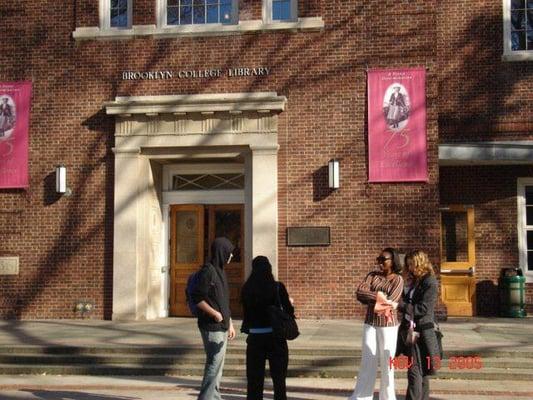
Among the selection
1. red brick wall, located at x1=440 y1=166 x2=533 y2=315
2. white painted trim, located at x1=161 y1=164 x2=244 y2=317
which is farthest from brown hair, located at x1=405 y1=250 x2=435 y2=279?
red brick wall, located at x1=440 y1=166 x2=533 y2=315

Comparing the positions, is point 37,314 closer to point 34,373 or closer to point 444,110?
point 34,373

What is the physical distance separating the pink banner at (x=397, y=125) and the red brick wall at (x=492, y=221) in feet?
7.75

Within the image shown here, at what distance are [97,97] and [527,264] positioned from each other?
984 cm

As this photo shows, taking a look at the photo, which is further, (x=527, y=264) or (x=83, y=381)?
(x=527, y=264)

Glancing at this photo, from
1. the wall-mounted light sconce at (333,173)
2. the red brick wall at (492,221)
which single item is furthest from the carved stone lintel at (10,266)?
the red brick wall at (492,221)

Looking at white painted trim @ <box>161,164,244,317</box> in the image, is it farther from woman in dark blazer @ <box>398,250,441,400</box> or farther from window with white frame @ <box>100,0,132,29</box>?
woman in dark blazer @ <box>398,250,441,400</box>

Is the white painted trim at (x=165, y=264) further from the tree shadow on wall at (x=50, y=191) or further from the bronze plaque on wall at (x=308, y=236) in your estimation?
the bronze plaque on wall at (x=308, y=236)

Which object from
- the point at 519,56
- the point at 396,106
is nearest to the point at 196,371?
the point at 396,106

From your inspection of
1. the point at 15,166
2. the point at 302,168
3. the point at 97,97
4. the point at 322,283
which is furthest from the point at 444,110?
the point at 15,166

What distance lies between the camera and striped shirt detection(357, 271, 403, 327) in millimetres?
7918

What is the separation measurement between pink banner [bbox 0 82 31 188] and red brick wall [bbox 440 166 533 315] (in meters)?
9.29

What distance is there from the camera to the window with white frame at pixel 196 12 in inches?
628

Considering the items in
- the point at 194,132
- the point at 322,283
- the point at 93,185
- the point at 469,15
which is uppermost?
the point at 469,15

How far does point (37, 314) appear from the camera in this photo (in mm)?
15781
